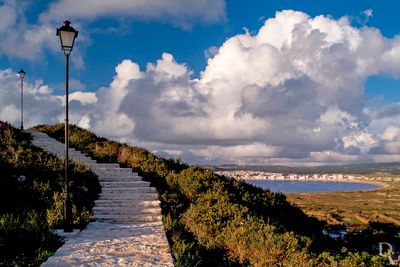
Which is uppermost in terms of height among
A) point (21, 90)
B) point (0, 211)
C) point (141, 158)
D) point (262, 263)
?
point (21, 90)

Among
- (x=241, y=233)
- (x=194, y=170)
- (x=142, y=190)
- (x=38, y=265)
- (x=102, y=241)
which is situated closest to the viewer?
(x=38, y=265)

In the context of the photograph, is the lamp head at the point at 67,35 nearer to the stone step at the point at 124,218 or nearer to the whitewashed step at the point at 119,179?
the stone step at the point at 124,218

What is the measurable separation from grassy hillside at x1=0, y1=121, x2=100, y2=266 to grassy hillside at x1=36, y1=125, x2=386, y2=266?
2676 mm

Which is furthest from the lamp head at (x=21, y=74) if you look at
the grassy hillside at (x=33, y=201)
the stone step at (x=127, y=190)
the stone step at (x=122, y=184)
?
the stone step at (x=127, y=190)

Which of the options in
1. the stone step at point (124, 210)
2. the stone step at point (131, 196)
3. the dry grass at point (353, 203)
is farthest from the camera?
the dry grass at point (353, 203)

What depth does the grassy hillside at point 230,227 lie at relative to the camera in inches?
349

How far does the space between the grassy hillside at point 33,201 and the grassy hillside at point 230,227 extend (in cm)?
268

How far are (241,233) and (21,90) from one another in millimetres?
29356

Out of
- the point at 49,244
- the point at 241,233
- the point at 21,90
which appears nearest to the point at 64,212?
the point at 49,244

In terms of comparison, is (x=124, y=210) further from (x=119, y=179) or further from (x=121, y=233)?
(x=119, y=179)

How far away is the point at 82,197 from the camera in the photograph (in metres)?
13.2

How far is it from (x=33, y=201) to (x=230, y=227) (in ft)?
19.8

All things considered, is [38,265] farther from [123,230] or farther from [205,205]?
[205,205]

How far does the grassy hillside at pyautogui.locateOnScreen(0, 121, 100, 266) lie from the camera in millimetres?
8375
